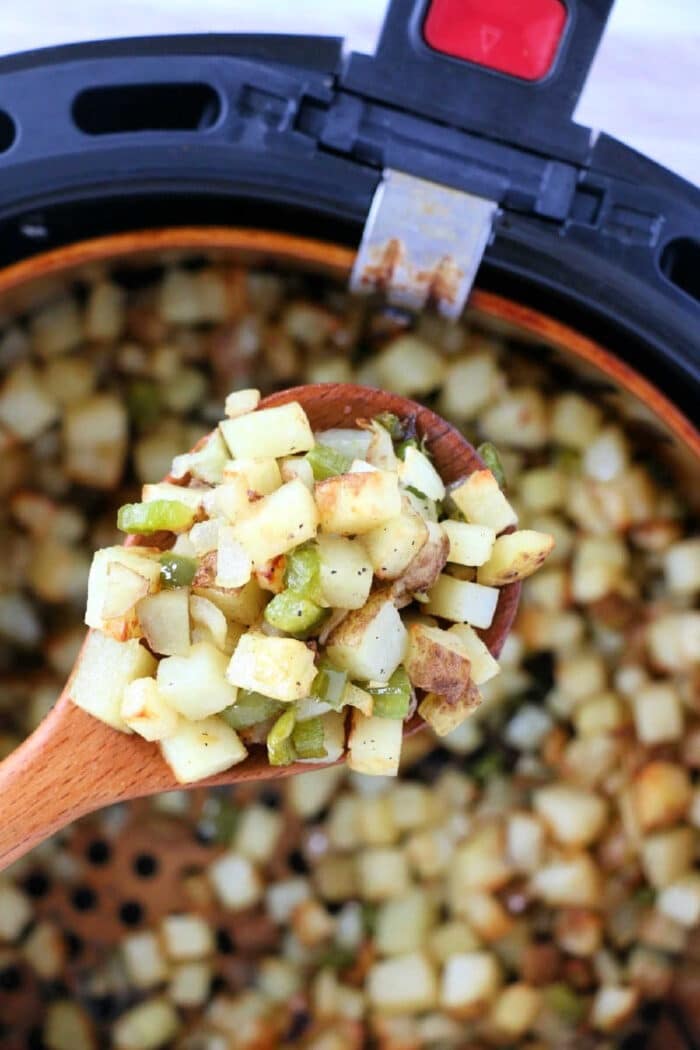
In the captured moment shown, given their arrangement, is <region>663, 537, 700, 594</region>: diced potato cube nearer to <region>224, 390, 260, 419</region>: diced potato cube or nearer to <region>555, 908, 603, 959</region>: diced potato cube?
<region>555, 908, 603, 959</region>: diced potato cube

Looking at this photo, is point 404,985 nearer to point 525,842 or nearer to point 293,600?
point 525,842

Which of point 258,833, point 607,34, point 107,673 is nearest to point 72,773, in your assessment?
point 107,673

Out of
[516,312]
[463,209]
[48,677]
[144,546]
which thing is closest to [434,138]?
[463,209]

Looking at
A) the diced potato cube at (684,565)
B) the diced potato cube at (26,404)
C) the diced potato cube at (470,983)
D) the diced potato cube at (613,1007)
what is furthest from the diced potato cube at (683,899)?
the diced potato cube at (26,404)

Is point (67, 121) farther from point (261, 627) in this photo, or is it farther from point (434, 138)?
point (261, 627)

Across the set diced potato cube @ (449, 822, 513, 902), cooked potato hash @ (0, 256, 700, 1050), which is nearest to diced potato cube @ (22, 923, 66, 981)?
cooked potato hash @ (0, 256, 700, 1050)

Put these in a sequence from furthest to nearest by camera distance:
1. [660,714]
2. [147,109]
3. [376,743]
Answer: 1. [660,714]
2. [147,109]
3. [376,743]
